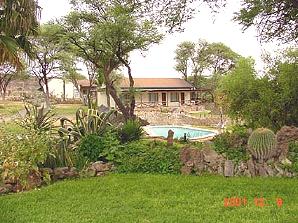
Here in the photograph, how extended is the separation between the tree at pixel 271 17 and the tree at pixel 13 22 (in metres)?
6.02

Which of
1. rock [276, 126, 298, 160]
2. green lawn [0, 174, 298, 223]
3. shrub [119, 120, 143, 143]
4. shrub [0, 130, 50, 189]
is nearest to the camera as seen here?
green lawn [0, 174, 298, 223]

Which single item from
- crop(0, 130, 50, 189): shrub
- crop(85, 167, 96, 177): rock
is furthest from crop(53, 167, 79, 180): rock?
crop(0, 130, 50, 189): shrub

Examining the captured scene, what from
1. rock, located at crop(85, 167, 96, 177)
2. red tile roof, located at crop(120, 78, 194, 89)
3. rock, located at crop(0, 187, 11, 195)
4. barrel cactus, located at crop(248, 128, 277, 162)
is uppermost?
red tile roof, located at crop(120, 78, 194, 89)

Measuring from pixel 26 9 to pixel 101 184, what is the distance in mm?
5176

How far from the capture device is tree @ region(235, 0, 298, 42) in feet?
35.6

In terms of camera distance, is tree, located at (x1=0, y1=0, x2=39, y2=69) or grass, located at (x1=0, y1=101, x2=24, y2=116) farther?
grass, located at (x1=0, y1=101, x2=24, y2=116)

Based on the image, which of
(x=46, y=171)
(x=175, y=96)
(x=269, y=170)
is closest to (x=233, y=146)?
(x=269, y=170)

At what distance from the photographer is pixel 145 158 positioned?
8352mm

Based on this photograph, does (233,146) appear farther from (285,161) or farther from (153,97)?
(153,97)

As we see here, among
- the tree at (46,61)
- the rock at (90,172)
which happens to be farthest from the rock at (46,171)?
the tree at (46,61)

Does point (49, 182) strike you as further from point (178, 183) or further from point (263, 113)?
point (263, 113)

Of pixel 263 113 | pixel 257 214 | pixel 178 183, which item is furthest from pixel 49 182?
pixel 263 113

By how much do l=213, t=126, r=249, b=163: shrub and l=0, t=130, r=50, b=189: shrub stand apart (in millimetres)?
3679

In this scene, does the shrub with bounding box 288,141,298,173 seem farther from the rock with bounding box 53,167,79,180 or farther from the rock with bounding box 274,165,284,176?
the rock with bounding box 53,167,79,180
